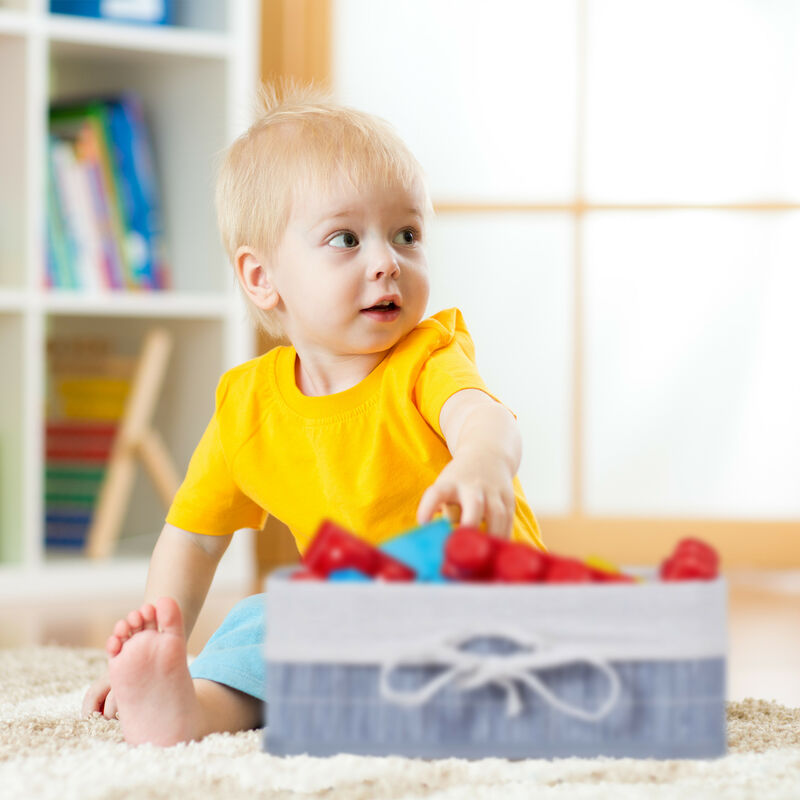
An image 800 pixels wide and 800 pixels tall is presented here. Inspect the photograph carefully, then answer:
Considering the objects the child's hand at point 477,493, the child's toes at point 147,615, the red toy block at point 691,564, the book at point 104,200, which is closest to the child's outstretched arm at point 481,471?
the child's hand at point 477,493

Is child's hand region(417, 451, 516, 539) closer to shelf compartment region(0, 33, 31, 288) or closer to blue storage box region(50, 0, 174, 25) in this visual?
shelf compartment region(0, 33, 31, 288)

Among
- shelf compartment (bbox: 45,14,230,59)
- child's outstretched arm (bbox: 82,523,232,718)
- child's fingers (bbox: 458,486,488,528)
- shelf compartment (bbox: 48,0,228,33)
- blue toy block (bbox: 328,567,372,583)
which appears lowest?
child's outstretched arm (bbox: 82,523,232,718)

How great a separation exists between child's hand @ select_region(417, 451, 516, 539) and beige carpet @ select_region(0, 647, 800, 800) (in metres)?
0.15

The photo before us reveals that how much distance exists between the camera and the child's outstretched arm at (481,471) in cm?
78

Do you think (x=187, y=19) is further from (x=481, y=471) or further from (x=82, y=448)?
(x=481, y=471)

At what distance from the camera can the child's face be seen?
1044mm

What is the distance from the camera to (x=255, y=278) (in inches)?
45.8

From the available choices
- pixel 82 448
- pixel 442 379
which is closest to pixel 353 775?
pixel 442 379

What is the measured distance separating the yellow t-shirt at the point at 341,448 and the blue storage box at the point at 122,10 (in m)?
1.23

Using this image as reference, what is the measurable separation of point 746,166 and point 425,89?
24.4 inches

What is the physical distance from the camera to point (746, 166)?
7.64 ft

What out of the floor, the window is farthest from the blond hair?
the window

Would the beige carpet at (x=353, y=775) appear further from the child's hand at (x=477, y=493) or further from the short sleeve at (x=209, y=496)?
the short sleeve at (x=209, y=496)

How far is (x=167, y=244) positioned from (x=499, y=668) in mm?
1680
